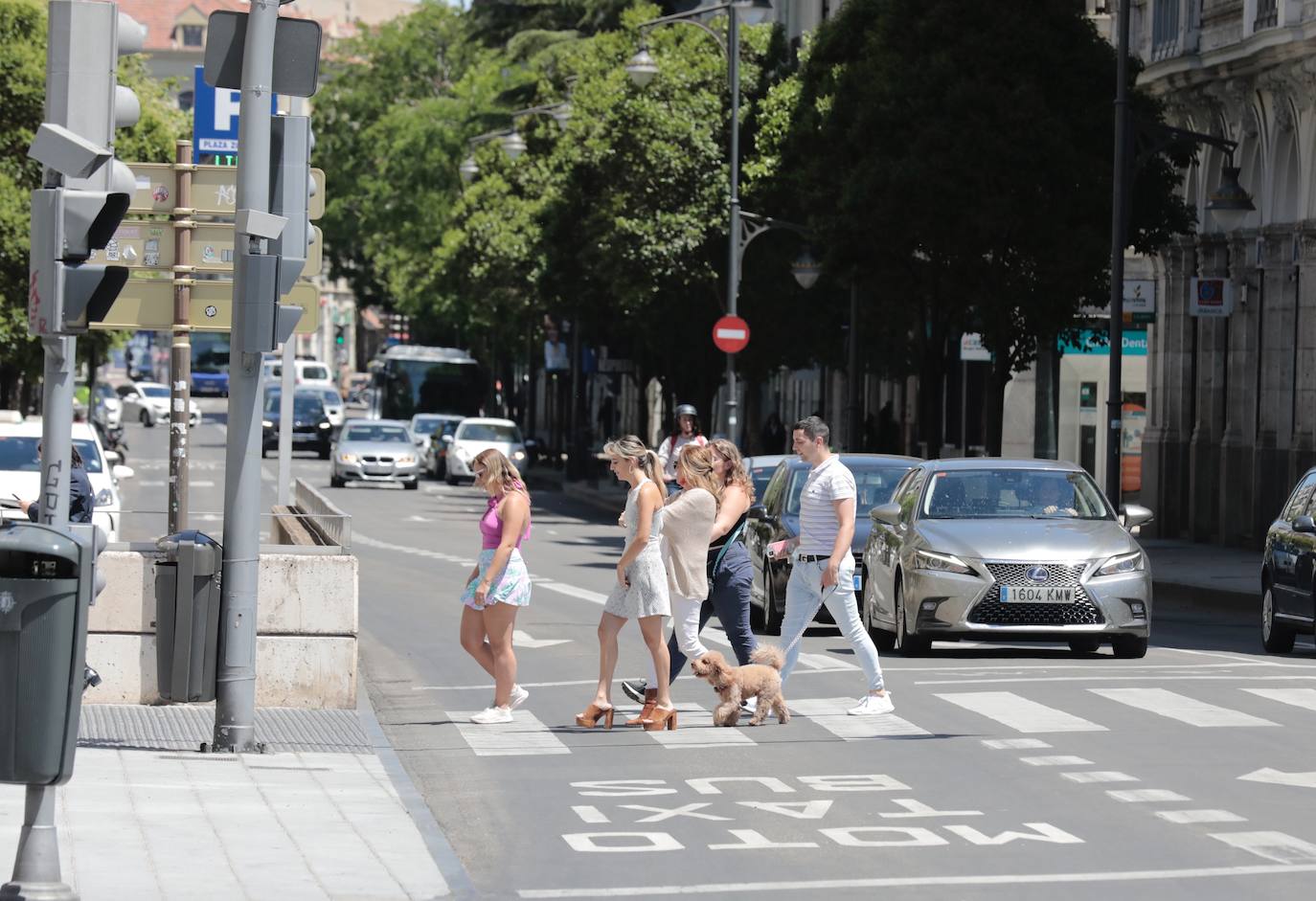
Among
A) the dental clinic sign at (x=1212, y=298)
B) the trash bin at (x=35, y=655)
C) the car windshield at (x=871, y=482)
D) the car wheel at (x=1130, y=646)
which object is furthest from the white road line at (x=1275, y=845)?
the dental clinic sign at (x=1212, y=298)

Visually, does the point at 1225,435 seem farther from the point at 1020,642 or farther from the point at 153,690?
the point at 153,690

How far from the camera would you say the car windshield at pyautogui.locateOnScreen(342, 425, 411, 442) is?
5569cm

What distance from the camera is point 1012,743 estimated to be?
43.8 ft

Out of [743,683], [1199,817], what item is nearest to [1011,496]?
[743,683]

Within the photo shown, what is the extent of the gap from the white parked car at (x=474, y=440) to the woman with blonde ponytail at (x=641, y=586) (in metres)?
43.8

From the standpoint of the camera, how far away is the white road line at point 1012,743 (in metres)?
13.2

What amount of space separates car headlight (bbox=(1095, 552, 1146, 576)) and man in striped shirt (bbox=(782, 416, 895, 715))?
353cm

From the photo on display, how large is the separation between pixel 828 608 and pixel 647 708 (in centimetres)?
141

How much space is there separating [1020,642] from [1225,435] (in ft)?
59.8

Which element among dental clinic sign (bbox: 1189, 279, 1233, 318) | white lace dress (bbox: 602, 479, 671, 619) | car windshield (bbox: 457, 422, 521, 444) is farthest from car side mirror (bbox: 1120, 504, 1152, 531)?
car windshield (bbox: 457, 422, 521, 444)

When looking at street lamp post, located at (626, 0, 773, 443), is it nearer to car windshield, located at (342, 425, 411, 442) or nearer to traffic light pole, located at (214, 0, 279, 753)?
car windshield, located at (342, 425, 411, 442)

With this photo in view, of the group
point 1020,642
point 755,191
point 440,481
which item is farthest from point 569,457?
point 1020,642

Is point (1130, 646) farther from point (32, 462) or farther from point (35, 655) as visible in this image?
point (35, 655)

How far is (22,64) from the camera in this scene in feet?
143
